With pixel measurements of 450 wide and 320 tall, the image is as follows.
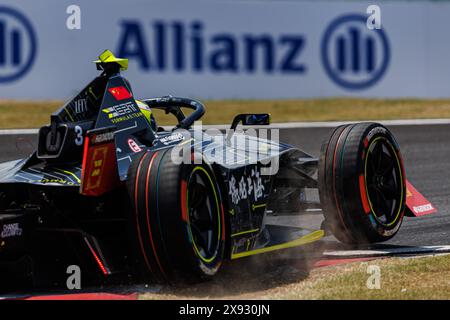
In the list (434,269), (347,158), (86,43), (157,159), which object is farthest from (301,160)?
(86,43)

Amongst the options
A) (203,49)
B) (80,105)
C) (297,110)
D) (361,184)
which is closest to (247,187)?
(361,184)

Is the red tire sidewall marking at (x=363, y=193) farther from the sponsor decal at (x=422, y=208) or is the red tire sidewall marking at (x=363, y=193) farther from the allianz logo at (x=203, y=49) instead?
the allianz logo at (x=203, y=49)

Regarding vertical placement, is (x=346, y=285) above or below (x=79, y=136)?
below

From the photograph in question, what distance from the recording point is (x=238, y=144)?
7.55 meters

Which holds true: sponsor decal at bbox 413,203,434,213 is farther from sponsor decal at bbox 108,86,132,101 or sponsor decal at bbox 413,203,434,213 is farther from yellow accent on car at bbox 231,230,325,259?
sponsor decal at bbox 108,86,132,101

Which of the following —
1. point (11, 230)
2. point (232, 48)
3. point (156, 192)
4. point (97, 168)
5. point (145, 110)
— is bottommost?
point (11, 230)

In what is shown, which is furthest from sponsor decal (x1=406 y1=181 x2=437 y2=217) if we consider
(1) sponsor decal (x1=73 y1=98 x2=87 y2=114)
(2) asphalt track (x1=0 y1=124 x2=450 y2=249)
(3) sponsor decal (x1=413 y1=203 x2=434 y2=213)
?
(1) sponsor decal (x1=73 y1=98 x2=87 y2=114)

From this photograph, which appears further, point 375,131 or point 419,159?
point 419,159

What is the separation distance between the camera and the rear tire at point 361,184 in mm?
7406

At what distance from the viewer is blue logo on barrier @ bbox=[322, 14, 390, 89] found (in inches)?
690

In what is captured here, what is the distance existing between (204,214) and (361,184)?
1575 mm

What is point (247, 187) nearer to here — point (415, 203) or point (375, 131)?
point (375, 131)

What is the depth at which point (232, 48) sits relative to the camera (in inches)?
682
